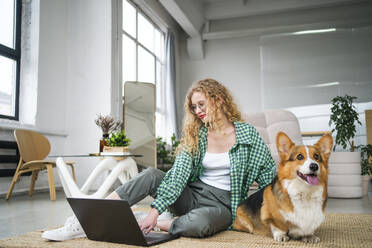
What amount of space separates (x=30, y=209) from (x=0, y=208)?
0.93ft

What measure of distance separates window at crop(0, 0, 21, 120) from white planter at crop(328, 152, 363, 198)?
364 cm

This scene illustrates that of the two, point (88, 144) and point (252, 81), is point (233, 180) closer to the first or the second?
point (88, 144)

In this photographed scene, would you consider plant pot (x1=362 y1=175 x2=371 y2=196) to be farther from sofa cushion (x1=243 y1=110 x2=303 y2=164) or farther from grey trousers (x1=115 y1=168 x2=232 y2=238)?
grey trousers (x1=115 y1=168 x2=232 y2=238)

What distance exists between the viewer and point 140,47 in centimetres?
622

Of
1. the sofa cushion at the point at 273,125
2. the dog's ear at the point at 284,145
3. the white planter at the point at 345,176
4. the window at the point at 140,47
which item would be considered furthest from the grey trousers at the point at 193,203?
the window at the point at 140,47

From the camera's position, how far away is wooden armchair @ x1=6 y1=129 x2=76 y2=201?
3443 mm

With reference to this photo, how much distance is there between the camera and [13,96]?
13.7 ft

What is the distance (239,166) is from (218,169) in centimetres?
12

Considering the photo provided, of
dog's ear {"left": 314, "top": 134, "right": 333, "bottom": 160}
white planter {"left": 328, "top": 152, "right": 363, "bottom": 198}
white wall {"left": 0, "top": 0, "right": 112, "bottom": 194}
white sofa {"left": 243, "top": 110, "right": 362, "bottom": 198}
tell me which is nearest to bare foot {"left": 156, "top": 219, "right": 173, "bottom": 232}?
dog's ear {"left": 314, "top": 134, "right": 333, "bottom": 160}

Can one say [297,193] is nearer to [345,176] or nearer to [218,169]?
[218,169]

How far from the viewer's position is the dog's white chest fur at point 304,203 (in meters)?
1.33

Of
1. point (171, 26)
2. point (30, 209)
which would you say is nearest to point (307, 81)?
point (171, 26)

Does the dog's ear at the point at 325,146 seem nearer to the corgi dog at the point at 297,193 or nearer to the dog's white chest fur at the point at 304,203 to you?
the corgi dog at the point at 297,193

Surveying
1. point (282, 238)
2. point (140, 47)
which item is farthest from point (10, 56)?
point (282, 238)
